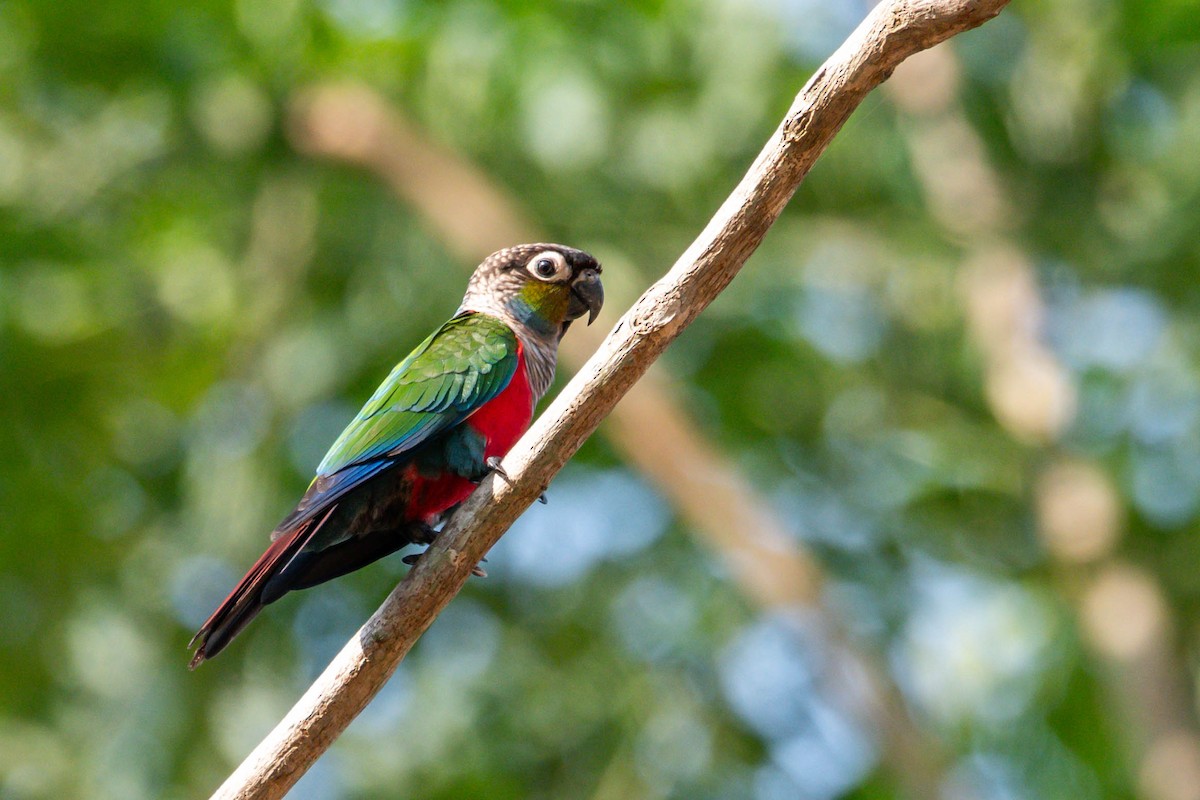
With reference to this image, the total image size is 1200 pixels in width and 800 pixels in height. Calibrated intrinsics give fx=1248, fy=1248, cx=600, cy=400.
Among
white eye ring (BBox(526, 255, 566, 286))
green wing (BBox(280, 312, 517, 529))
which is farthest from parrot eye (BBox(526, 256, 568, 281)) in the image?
green wing (BBox(280, 312, 517, 529))

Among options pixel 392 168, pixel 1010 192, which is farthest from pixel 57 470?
pixel 1010 192

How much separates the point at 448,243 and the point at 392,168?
2.65ft

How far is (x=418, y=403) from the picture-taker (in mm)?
4906

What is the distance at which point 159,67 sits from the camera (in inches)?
403

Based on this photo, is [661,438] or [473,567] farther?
[661,438]

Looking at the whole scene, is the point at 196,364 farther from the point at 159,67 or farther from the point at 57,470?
the point at 159,67

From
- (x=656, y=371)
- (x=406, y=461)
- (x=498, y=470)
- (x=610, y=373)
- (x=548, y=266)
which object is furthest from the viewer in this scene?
(x=656, y=371)

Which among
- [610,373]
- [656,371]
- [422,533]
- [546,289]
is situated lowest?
[656,371]

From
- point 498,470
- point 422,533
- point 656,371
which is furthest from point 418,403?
point 656,371

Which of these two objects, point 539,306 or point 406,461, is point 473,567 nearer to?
point 406,461

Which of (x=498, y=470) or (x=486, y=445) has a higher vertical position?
(x=498, y=470)

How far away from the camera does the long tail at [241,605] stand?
434 cm

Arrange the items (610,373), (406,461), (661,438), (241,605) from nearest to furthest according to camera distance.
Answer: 1. (610,373)
2. (241,605)
3. (406,461)
4. (661,438)

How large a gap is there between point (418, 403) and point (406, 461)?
23 cm
